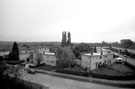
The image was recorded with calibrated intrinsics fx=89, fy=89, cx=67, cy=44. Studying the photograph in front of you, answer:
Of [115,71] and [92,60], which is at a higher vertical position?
[92,60]

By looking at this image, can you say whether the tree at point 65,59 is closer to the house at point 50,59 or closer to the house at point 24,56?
the house at point 50,59

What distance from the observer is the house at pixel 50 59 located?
1160 inches

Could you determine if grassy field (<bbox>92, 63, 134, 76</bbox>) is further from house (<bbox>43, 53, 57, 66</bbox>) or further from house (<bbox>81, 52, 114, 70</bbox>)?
house (<bbox>43, 53, 57, 66</bbox>)

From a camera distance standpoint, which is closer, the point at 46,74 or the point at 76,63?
the point at 46,74

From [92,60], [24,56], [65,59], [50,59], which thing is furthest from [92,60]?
[24,56]

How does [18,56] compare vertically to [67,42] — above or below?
below

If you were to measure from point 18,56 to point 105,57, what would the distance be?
109ft

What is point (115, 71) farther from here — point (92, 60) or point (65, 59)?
point (65, 59)

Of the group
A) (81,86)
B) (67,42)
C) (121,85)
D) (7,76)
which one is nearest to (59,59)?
(81,86)

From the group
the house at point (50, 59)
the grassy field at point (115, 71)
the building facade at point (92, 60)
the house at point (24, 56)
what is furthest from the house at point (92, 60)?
the house at point (24, 56)

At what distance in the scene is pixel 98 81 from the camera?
16.8 m

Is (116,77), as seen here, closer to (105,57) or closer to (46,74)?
(105,57)

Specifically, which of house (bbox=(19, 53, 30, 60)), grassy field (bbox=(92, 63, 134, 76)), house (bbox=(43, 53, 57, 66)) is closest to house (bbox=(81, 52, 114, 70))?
grassy field (bbox=(92, 63, 134, 76))

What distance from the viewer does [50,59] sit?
30.2 metres
